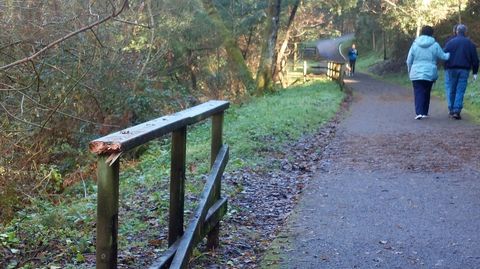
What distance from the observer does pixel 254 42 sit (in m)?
29.9

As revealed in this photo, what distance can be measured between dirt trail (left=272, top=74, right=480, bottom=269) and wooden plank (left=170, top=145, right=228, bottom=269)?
0.88 meters

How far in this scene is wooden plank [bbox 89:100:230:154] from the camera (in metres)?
2.76

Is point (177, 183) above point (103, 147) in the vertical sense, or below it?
below

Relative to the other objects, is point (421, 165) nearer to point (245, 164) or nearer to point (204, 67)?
point (245, 164)

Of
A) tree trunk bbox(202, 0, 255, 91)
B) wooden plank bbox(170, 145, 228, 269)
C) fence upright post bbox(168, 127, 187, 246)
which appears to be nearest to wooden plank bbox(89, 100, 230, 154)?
fence upright post bbox(168, 127, 187, 246)

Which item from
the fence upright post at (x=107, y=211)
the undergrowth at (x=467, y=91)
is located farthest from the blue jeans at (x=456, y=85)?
the fence upright post at (x=107, y=211)

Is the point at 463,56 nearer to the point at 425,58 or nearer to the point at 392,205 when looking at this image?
the point at 425,58

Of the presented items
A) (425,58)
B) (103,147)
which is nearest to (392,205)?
(103,147)

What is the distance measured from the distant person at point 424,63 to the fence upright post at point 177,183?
10.3 m

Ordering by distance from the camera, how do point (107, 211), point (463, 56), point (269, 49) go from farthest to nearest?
point (269, 49)
point (463, 56)
point (107, 211)

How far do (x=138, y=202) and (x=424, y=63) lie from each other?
8644mm

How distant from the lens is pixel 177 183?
4109 millimetres

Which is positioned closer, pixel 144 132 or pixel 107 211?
pixel 107 211

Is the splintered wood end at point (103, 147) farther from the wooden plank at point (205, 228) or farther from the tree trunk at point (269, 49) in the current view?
the tree trunk at point (269, 49)
